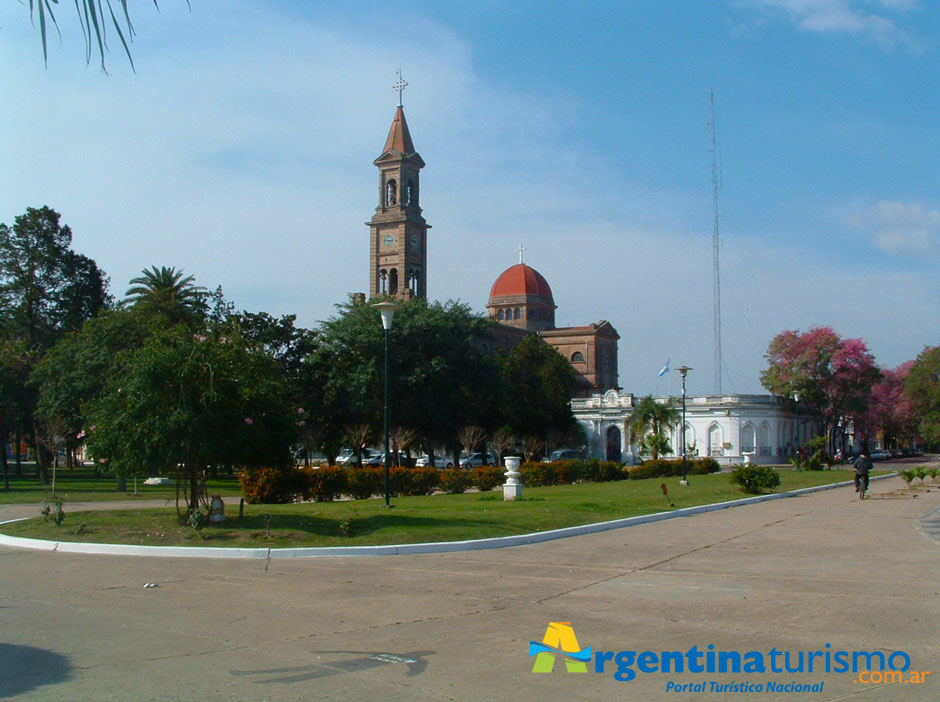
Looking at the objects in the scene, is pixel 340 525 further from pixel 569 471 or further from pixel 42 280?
pixel 42 280

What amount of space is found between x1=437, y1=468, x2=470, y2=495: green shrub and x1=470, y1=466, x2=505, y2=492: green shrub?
0.59 metres

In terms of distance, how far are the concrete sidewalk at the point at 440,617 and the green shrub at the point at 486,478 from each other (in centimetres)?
1742

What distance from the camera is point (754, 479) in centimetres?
2731

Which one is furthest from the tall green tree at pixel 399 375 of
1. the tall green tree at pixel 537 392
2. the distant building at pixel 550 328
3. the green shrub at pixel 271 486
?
the distant building at pixel 550 328

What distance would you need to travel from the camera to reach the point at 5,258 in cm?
5219

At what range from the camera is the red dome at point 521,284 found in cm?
10069

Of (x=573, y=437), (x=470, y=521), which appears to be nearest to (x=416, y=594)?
(x=470, y=521)

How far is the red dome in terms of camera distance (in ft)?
330

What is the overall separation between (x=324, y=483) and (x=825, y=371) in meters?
55.5

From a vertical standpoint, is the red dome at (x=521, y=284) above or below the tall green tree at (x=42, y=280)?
above

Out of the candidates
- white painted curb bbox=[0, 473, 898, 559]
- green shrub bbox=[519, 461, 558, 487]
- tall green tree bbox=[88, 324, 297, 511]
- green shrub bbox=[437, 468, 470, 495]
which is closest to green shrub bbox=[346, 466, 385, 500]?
green shrub bbox=[437, 468, 470, 495]

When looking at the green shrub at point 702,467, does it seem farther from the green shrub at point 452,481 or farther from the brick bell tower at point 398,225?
the brick bell tower at point 398,225

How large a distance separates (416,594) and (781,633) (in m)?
4.07

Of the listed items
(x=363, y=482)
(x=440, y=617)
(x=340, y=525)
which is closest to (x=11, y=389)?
(x=363, y=482)
